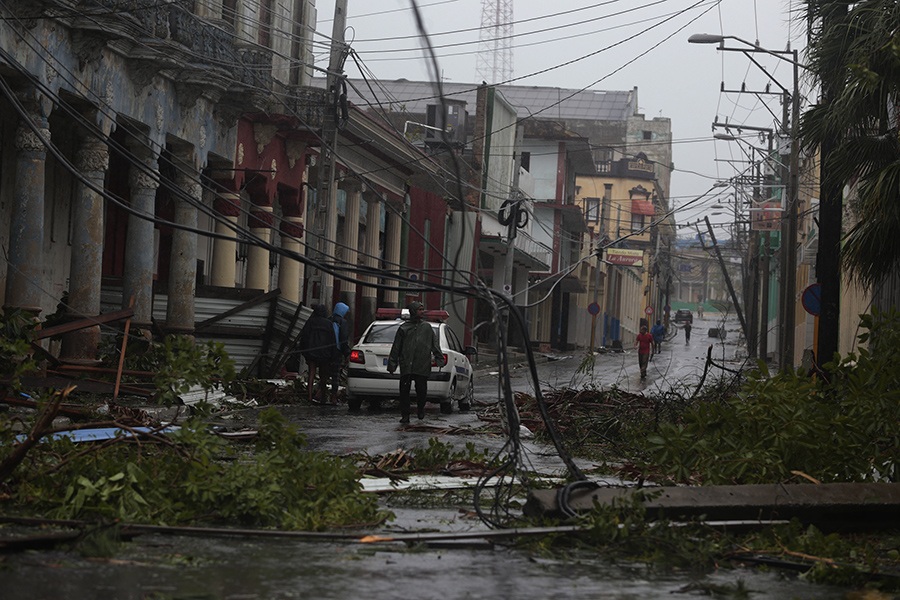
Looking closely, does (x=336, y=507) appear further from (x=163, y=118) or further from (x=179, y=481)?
(x=163, y=118)

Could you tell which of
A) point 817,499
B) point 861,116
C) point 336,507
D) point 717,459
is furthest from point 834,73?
point 336,507

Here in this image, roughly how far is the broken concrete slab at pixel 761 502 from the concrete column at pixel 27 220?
11792 mm

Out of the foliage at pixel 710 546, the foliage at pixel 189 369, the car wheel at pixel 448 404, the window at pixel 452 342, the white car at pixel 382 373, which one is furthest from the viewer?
the window at pixel 452 342

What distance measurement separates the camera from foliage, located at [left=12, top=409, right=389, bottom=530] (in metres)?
8.16

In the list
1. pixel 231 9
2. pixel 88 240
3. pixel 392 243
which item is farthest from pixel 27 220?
pixel 392 243

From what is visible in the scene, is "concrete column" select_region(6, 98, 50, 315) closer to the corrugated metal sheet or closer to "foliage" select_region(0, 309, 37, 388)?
"foliage" select_region(0, 309, 37, 388)

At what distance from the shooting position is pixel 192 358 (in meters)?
11.1

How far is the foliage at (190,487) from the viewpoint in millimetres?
8164

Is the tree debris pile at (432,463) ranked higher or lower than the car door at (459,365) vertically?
lower

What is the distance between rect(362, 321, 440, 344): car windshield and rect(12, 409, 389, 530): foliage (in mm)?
12027

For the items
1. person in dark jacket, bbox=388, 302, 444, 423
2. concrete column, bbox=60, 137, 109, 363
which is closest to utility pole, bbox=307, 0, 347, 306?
concrete column, bbox=60, 137, 109, 363

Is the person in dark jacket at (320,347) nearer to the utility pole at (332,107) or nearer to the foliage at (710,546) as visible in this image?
the utility pole at (332,107)

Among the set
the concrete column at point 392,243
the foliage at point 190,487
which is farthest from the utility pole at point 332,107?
the concrete column at point 392,243

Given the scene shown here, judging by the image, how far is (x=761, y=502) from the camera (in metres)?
8.97
